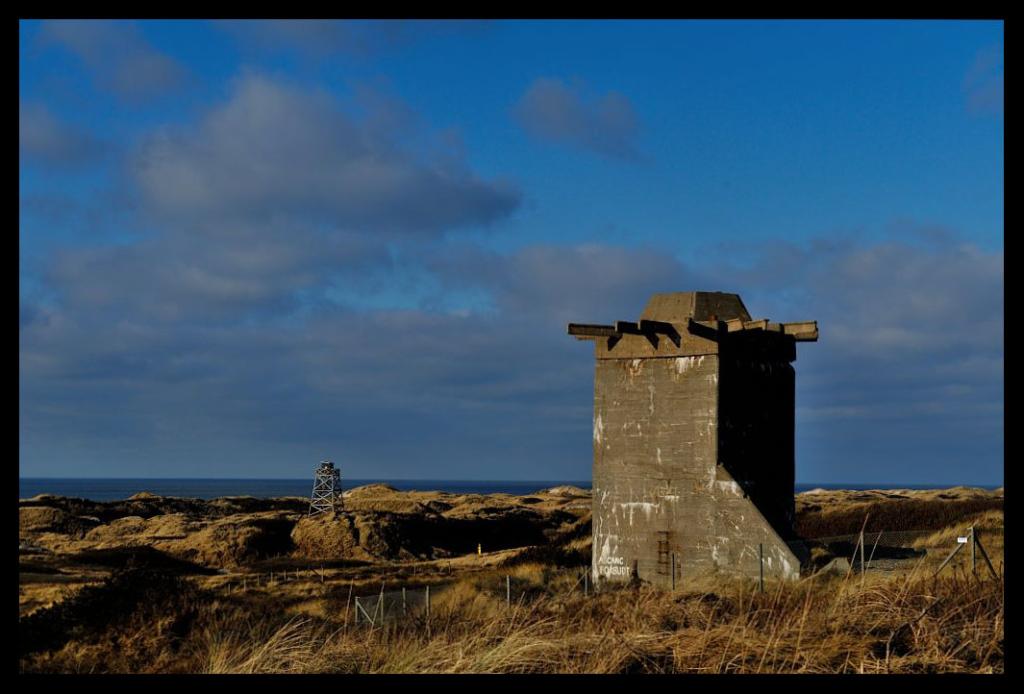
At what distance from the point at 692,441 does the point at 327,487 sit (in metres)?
38.7

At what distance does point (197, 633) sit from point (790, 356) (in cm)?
1293

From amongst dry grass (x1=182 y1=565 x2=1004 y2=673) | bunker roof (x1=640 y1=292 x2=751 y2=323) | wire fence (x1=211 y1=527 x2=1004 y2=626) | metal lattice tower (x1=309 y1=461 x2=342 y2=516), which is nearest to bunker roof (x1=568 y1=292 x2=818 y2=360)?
bunker roof (x1=640 y1=292 x2=751 y2=323)

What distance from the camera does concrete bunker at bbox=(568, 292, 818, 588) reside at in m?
16.3

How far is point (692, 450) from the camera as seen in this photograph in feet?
54.8

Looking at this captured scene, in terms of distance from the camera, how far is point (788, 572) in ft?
50.9

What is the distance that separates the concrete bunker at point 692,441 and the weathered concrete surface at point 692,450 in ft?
0.06

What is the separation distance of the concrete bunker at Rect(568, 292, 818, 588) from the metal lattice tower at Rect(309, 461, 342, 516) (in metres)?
34.5

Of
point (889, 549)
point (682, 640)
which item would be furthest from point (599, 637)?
point (889, 549)

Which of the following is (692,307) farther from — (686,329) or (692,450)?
(692,450)

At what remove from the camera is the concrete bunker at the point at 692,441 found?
643 inches

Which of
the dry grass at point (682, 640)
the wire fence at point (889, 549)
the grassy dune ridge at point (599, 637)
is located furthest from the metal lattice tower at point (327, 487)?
the dry grass at point (682, 640)

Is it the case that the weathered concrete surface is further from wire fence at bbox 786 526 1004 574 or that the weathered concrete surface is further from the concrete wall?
wire fence at bbox 786 526 1004 574
